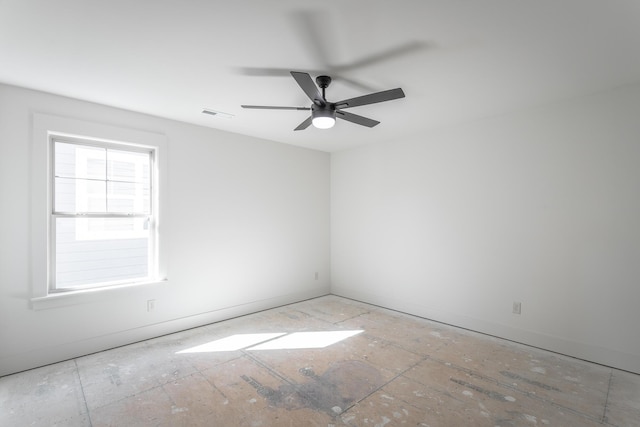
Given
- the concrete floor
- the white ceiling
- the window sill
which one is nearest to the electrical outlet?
the concrete floor

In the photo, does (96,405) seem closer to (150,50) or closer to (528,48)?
(150,50)

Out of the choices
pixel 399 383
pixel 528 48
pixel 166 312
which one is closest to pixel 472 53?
pixel 528 48

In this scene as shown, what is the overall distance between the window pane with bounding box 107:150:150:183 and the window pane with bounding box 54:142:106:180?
8cm

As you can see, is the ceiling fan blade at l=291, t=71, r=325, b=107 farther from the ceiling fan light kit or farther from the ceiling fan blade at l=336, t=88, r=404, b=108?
the ceiling fan blade at l=336, t=88, r=404, b=108

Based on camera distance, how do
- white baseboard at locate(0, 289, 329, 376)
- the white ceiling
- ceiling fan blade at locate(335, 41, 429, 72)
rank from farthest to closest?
white baseboard at locate(0, 289, 329, 376) → ceiling fan blade at locate(335, 41, 429, 72) → the white ceiling

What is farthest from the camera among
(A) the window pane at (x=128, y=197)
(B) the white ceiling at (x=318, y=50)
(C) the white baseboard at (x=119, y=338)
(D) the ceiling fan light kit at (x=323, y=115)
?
(A) the window pane at (x=128, y=197)

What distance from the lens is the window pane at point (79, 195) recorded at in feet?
10.5

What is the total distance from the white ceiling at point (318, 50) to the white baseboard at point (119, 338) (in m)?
2.48

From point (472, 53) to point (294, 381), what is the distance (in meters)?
2.96

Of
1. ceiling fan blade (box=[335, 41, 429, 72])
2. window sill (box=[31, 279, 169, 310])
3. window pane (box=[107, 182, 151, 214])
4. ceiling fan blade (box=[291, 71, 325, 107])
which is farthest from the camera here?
window pane (box=[107, 182, 151, 214])

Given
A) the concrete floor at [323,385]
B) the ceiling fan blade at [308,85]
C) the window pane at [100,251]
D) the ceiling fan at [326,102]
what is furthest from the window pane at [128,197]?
the ceiling fan blade at [308,85]

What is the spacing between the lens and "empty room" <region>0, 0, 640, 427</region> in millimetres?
2137

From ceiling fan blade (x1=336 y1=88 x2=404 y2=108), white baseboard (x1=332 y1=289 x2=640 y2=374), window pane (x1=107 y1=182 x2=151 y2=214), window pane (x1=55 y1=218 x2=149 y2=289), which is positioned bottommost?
white baseboard (x1=332 y1=289 x2=640 y2=374)

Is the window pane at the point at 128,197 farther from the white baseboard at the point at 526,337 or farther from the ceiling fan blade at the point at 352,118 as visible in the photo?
the white baseboard at the point at 526,337
